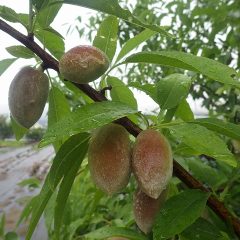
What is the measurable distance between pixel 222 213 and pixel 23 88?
1.25ft

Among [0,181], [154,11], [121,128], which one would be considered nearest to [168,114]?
[121,128]

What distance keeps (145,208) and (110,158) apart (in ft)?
0.34

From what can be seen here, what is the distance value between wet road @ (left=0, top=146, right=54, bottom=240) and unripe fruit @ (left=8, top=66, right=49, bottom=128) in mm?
1773

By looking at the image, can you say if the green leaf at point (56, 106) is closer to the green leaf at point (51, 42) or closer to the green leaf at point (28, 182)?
the green leaf at point (51, 42)

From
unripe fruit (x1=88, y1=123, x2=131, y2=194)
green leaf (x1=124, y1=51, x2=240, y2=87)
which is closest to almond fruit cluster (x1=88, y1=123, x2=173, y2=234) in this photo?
unripe fruit (x1=88, y1=123, x2=131, y2=194)

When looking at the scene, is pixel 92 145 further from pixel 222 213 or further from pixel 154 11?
pixel 154 11

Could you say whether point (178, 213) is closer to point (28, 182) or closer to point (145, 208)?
point (145, 208)

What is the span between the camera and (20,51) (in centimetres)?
68

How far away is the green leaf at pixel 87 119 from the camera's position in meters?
0.44

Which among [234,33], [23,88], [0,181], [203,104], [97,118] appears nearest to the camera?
[97,118]

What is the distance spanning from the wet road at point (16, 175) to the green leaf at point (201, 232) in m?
1.74

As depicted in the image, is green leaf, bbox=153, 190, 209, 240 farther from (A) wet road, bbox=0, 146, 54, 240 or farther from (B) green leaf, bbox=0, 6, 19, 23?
(A) wet road, bbox=0, 146, 54, 240

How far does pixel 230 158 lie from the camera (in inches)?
19.6

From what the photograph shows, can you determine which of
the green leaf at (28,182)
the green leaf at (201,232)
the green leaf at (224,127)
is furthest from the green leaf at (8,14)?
the green leaf at (28,182)
